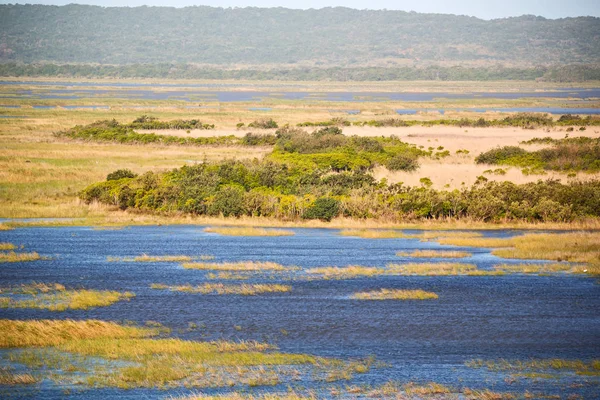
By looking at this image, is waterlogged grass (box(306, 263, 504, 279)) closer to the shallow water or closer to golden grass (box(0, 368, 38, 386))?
the shallow water

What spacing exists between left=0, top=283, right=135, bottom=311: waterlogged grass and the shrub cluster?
20962mm

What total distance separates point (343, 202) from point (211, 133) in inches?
2030

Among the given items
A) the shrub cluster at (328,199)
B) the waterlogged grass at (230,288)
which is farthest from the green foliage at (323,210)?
the waterlogged grass at (230,288)

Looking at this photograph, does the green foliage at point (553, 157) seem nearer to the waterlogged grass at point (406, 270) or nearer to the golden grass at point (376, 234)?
the golden grass at point (376, 234)

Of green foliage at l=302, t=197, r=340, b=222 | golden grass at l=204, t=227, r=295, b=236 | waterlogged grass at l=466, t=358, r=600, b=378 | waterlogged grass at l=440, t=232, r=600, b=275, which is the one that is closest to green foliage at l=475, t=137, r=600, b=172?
waterlogged grass at l=440, t=232, r=600, b=275

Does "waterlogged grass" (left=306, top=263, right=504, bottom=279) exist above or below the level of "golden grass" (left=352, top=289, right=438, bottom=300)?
below

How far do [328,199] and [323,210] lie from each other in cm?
111

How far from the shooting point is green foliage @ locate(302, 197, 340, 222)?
175 feet

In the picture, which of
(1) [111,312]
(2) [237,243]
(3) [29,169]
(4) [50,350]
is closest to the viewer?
(4) [50,350]

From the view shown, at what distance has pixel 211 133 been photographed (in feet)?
339

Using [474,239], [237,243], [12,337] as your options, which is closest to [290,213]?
[237,243]

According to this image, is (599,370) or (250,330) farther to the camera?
(250,330)

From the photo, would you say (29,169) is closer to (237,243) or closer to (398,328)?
(237,243)

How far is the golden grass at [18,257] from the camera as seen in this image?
40281 millimetres
